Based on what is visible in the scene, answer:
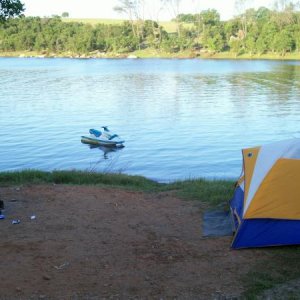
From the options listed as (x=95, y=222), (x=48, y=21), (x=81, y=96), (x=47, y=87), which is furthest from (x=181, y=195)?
(x=48, y=21)

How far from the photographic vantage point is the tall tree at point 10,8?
39.8ft

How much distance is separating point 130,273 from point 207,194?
4.55 m

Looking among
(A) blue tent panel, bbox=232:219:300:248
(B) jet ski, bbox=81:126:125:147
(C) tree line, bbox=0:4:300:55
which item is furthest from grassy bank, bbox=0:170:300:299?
(C) tree line, bbox=0:4:300:55

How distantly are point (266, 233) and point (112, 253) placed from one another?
244 centimetres

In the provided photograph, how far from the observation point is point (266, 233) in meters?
7.94

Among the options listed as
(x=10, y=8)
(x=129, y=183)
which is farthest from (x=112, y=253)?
(x=10, y=8)

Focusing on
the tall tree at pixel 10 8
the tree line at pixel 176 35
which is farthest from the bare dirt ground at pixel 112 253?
the tree line at pixel 176 35

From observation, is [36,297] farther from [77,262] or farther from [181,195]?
[181,195]

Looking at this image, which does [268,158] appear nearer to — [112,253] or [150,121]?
[112,253]

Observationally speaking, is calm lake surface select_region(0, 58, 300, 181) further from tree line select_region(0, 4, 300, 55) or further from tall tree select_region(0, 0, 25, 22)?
tree line select_region(0, 4, 300, 55)

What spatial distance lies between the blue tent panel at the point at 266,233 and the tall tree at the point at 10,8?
7.90 metres

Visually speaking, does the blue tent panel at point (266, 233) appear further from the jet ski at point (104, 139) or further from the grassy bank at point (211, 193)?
the jet ski at point (104, 139)

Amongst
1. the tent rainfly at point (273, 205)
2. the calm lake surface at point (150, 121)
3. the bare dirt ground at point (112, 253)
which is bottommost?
the calm lake surface at point (150, 121)

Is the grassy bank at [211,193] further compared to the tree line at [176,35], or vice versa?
the tree line at [176,35]
